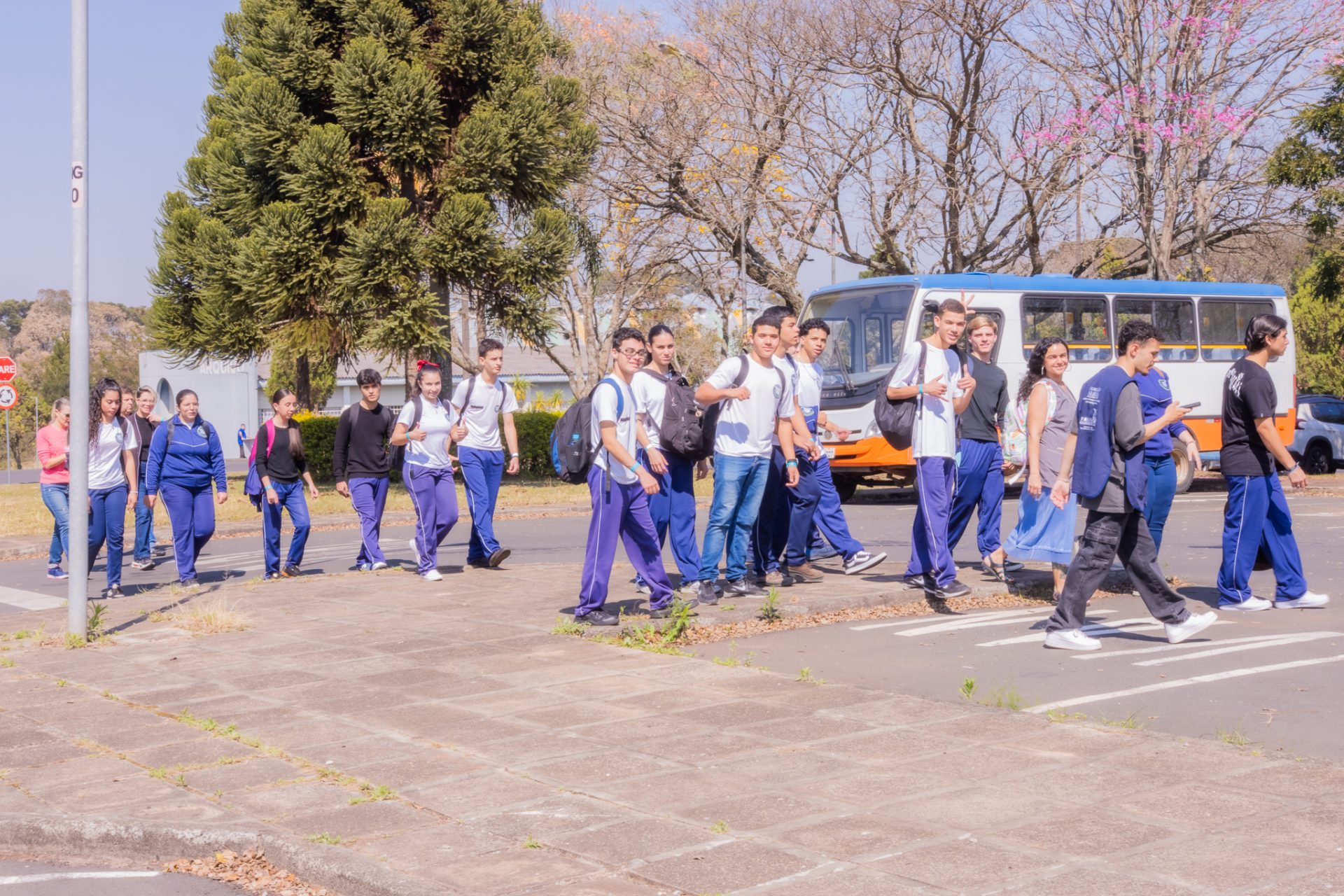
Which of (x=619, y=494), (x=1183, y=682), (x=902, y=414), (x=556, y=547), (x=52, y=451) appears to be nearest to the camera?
A: (x=1183, y=682)

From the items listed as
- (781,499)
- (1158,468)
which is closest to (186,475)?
(781,499)

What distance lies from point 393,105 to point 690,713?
2042 centimetres

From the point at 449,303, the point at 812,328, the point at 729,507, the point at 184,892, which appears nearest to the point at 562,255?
the point at 449,303

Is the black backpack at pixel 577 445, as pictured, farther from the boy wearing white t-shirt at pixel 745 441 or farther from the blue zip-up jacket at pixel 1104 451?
the blue zip-up jacket at pixel 1104 451

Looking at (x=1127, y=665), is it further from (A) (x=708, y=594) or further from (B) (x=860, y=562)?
(B) (x=860, y=562)

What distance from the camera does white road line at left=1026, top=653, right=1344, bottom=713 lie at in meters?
6.43

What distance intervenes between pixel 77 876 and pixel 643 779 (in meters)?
1.98

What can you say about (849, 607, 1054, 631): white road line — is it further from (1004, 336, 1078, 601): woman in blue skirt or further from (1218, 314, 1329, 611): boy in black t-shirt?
(1218, 314, 1329, 611): boy in black t-shirt

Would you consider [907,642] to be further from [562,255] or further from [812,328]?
[562,255]

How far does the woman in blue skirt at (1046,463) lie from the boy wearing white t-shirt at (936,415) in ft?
1.55

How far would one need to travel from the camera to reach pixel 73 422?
28.1 feet

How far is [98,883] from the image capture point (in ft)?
15.0

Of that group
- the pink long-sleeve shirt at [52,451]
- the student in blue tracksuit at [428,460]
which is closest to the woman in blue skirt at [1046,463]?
the student in blue tracksuit at [428,460]

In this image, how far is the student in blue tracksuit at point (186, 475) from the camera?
11.6 metres
